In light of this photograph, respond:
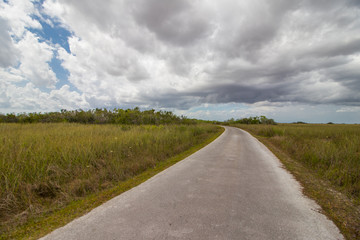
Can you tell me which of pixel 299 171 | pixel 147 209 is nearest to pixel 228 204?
pixel 147 209

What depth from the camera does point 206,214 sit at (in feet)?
8.79

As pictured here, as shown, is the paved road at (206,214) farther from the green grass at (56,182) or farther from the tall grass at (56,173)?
the tall grass at (56,173)

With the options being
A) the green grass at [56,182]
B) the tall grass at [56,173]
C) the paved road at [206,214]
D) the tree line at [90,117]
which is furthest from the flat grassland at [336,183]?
the tree line at [90,117]

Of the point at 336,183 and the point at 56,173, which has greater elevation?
the point at 56,173

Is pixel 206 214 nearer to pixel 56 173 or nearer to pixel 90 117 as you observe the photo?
pixel 56 173

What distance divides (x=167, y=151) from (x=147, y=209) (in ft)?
18.5

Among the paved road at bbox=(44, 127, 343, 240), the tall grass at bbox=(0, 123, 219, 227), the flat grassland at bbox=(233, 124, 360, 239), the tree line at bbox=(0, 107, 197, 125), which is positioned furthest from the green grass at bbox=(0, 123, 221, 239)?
the tree line at bbox=(0, 107, 197, 125)

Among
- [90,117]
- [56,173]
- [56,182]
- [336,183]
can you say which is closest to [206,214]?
[56,182]

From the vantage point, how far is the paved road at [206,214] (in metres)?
2.24

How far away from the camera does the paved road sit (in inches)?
88.2

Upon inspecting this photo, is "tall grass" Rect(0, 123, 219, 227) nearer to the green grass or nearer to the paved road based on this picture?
the green grass

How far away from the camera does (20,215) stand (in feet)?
9.04

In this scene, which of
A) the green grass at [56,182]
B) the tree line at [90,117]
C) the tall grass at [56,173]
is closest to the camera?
the green grass at [56,182]

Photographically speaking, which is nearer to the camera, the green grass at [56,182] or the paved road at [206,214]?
the paved road at [206,214]
